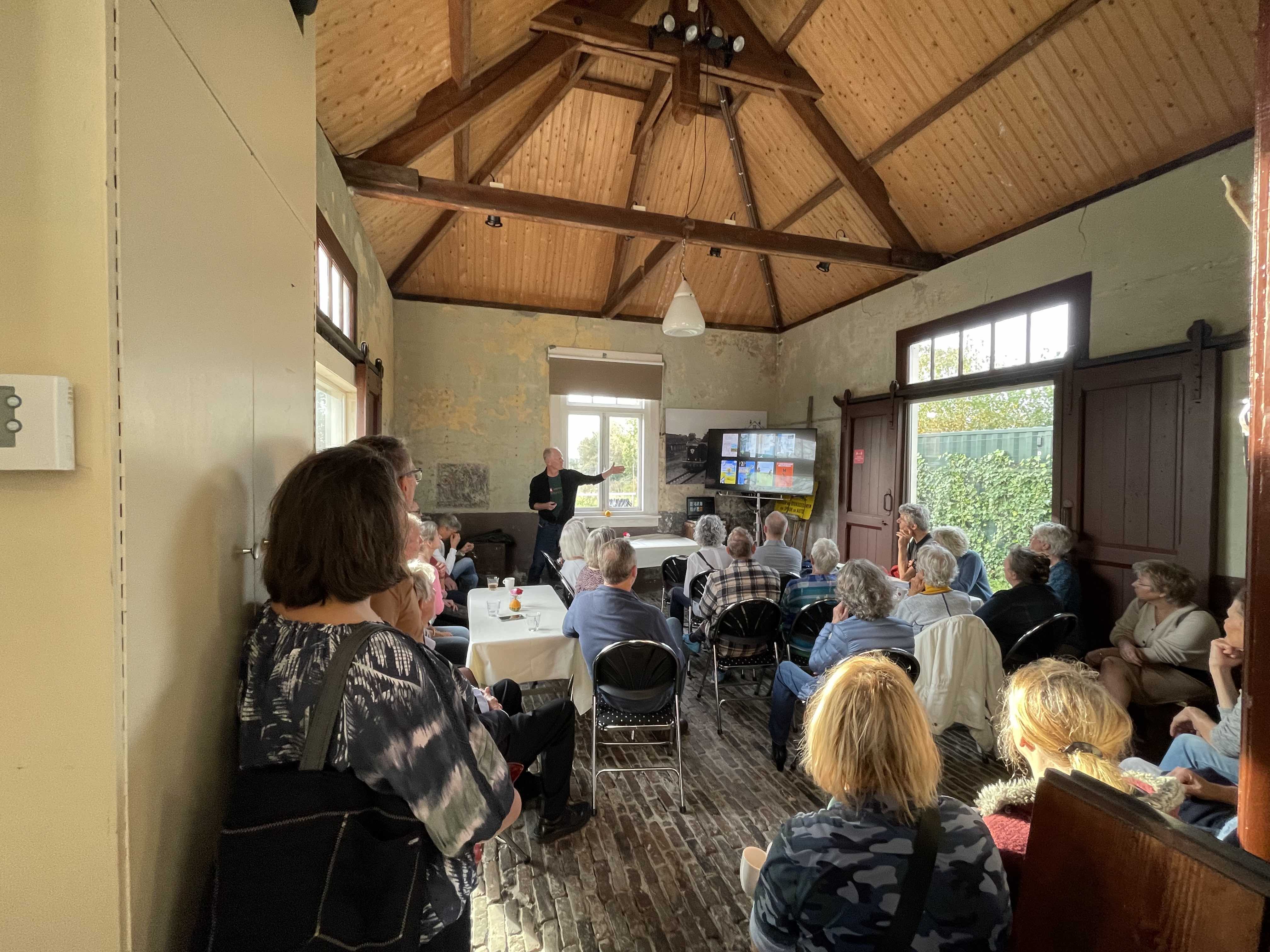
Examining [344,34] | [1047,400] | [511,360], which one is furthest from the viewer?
[511,360]

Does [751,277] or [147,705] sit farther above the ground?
[751,277]

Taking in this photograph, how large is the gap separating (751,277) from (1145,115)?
178 inches

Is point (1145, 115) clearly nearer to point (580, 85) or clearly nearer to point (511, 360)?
point (580, 85)

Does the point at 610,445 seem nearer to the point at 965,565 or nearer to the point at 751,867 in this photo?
the point at 965,565

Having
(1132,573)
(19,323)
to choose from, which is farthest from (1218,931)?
(1132,573)

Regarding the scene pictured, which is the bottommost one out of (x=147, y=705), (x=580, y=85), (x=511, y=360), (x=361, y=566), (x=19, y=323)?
(x=147, y=705)

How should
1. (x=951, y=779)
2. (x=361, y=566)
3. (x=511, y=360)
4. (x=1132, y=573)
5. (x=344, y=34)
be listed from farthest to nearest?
1. (x=511, y=360)
2. (x=1132, y=573)
3. (x=344, y=34)
4. (x=951, y=779)
5. (x=361, y=566)

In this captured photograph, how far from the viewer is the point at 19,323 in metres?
0.76

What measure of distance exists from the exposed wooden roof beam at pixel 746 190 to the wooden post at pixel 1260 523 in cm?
603

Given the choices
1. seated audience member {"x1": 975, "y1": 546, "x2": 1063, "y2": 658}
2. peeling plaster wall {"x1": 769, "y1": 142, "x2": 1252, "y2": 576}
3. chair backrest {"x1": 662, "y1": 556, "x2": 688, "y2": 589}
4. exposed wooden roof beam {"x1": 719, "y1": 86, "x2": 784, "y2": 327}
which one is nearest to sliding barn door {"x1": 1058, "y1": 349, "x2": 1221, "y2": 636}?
peeling plaster wall {"x1": 769, "y1": 142, "x2": 1252, "y2": 576}

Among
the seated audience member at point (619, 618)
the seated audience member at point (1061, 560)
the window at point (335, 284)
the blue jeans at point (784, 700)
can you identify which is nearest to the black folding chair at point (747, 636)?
the blue jeans at point (784, 700)

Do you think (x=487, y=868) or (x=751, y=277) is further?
(x=751, y=277)

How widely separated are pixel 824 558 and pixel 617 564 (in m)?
1.78

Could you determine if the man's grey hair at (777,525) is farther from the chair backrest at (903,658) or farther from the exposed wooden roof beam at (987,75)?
the exposed wooden roof beam at (987,75)
